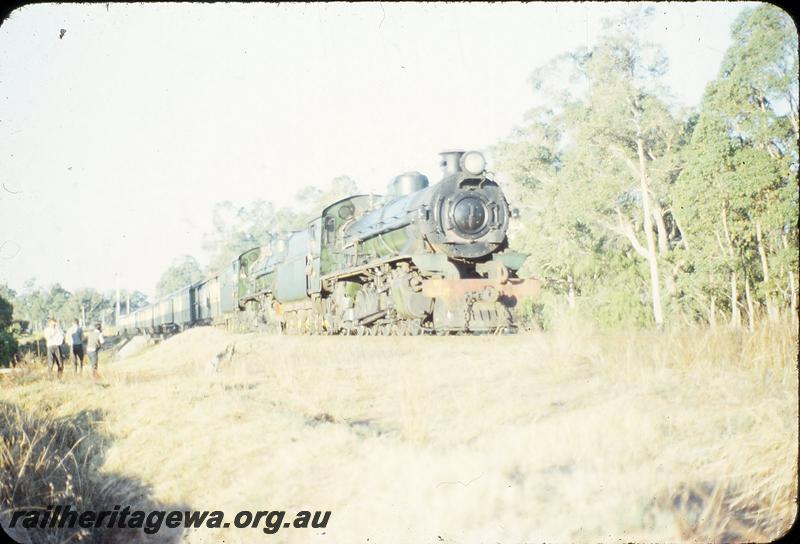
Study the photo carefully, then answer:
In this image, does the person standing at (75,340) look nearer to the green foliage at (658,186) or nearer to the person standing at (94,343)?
the person standing at (94,343)

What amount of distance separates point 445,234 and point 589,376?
5.30 meters

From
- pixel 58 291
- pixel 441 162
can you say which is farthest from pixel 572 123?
pixel 58 291

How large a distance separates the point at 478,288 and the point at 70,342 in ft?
28.9

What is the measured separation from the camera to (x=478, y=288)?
464 inches

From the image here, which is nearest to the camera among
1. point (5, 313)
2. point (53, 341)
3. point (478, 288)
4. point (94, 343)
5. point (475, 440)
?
point (475, 440)

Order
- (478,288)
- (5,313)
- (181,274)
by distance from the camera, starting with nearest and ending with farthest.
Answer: (478,288)
(5,313)
(181,274)

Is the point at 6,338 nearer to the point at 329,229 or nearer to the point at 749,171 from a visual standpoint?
the point at 329,229

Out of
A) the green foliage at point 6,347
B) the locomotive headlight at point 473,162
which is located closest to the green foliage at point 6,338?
the green foliage at point 6,347

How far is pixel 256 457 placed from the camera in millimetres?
6109

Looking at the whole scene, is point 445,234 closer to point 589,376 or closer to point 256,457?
point 589,376

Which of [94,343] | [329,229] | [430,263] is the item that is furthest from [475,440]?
[329,229]

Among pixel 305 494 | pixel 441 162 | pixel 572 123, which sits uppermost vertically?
pixel 572 123

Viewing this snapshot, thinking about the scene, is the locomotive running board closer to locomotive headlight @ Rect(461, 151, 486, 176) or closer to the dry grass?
the dry grass

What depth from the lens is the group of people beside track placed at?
1215 cm
